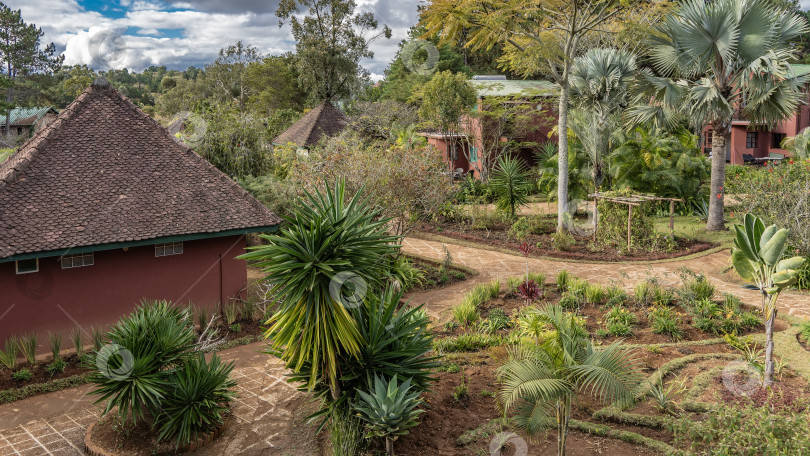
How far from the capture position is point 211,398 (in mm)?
7672

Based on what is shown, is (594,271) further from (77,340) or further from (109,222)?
(77,340)

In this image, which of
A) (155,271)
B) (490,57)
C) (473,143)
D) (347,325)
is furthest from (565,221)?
(490,57)

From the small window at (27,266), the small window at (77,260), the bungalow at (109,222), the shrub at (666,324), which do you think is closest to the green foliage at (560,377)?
the shrub at (666,324)

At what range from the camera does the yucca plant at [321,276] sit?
6438 mm

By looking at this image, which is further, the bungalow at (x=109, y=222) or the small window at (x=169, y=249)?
the small window at (x=169, y=249)

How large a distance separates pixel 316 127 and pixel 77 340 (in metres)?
19.4

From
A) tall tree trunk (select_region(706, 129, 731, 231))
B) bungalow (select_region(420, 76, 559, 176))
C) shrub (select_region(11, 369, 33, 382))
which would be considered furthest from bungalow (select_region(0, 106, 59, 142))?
tall tree trunk (select_region(706, 129, 731, 231))

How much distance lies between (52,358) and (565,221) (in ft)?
43.6

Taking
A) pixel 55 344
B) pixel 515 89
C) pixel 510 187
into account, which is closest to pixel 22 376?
pixel 55 344

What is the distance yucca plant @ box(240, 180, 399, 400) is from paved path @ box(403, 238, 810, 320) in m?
5.51

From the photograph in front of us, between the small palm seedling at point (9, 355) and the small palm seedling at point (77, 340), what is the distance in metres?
0.85

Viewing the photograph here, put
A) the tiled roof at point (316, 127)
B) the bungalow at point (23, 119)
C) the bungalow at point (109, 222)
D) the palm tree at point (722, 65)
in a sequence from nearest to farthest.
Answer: the bungalow at point (109, 222) < the palm tree at point (722, 65) < the tiled roof at point (316, 127) < the bungalow at point (23, 119)

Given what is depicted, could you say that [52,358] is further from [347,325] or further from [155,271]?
[347,325]

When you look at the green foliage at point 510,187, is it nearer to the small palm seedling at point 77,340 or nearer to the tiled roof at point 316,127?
the tiled roof at point 316,127
